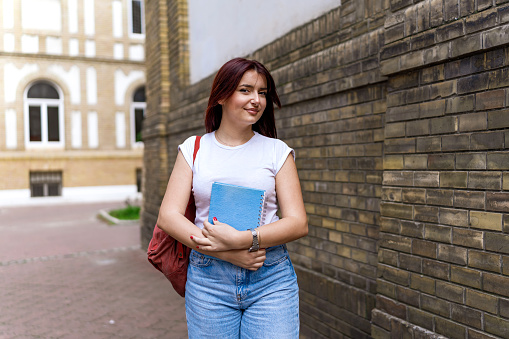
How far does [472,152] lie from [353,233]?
55.0 inches

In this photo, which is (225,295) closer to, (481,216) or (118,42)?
(481,216)

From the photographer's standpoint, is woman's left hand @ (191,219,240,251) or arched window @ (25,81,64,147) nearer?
woman's left hand @ (191,219,240,251)

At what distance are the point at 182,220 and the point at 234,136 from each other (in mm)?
425

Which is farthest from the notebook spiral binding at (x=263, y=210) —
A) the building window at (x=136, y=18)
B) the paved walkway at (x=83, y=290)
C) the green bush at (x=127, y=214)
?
the building window at (x=136, y=18)

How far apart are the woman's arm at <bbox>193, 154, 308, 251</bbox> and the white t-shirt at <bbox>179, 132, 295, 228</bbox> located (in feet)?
0.13

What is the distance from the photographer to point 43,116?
1942 cm

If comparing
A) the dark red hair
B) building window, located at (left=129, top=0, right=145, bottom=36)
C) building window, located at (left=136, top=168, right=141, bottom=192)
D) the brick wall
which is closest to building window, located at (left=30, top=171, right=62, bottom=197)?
building window, located at (left=136, top=168, right=141, bottom=192)

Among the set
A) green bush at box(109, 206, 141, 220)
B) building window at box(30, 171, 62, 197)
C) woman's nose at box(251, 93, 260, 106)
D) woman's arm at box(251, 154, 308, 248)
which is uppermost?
woman's nose at box(251, 93, 260, 106)

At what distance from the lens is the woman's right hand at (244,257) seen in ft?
5.85

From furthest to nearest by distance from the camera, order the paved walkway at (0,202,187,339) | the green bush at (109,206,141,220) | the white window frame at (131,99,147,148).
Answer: the white window frame at (131,99,147,148), the green bush at (109,206,141,220), the paved walkway at (0,202,187,339)

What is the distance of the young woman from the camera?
1.83 metres

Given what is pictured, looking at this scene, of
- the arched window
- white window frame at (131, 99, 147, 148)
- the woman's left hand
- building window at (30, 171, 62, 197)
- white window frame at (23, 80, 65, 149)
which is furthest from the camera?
white window frame at (131, 99, 147, 148)

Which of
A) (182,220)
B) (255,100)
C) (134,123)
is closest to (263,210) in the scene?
(182,220)

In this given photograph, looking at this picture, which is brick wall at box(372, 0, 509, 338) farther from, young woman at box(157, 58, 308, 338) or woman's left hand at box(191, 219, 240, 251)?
woman's left hand at box(191, 219, 240, 251)
